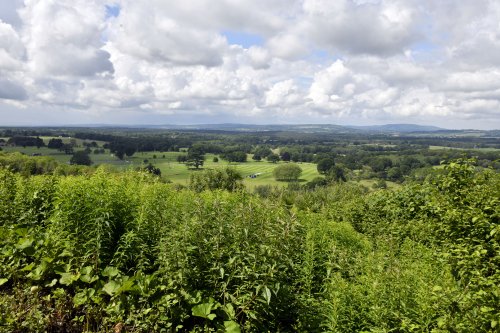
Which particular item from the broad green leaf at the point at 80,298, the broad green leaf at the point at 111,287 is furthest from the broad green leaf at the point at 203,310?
the broad green leaf at the point at 80,298

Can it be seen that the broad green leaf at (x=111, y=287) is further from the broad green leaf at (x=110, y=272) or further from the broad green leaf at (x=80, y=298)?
the broad green leaf at (x=80, y=298)

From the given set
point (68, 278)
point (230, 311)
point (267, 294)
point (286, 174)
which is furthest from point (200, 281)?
point (286, 174)

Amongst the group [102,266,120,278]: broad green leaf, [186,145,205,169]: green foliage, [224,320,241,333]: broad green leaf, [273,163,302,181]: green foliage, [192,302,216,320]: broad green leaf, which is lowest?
[273,163,302,181]: green foliage

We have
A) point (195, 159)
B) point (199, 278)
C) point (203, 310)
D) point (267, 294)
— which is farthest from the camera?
point (195, 159)

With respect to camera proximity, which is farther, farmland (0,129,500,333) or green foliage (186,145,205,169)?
green foliage (186,145,205,169)

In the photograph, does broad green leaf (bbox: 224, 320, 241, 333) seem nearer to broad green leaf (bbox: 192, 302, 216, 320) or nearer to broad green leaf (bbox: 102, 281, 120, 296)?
broad green leaf (bbox: 192, 302, 216, 320)

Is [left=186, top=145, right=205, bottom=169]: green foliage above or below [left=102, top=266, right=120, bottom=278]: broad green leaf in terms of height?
below

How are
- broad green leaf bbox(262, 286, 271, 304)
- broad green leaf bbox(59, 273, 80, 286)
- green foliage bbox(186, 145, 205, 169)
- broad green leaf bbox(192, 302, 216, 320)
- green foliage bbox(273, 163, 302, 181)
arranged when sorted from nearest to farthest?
broad green leaf bbox(262, 286, 271, 304)
broad green leaf bbox(192, 302, 216, 320)
broad green leaf bbox(59, 273, 80, 286)
green foliage bbox(186, 145, 205, 169)
green foliage bbox(273, 163, 302, 181)

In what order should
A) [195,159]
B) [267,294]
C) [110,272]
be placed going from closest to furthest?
[267,294], [110,272], [195,159]

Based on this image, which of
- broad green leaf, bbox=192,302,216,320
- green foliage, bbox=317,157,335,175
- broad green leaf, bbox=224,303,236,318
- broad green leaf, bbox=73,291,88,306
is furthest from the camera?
green foliage, bbox=317,157,335,175

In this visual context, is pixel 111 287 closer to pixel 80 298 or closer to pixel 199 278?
pixel 80 298

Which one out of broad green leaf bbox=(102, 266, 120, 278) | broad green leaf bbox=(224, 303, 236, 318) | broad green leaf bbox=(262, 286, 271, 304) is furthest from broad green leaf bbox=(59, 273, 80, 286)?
broad green leaf bbox=(262, 286, 271, 304)

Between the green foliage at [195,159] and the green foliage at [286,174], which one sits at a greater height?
the green foliage at [195,159]

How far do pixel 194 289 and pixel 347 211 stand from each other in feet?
53.3
